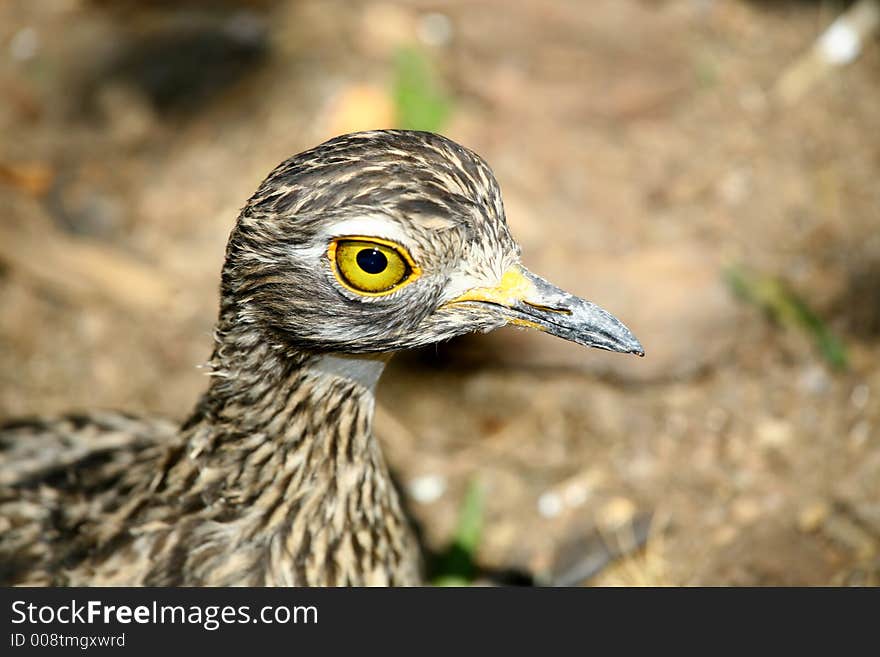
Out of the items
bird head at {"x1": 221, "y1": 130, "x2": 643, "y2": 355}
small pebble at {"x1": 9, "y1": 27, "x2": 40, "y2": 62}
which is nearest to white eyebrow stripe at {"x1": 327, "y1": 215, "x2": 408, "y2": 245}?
bird head at {"x1": 221, "y1": 130, "x2": 643, "y2": 355}

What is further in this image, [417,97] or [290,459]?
[417,97]

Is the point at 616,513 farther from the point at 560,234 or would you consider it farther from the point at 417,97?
the point at 417,97

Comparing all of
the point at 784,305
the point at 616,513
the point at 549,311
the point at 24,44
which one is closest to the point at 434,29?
the point at 24,44

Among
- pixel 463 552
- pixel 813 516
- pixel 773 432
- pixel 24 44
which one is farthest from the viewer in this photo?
pixel 24 44

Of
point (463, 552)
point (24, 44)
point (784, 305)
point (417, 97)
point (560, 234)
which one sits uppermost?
point (24, 44)

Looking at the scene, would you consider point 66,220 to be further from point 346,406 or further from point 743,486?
point 743,486

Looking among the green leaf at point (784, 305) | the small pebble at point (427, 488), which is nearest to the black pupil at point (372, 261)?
the small pebble at point (427, 488)

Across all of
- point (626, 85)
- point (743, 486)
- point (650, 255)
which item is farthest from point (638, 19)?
point (743, 486)

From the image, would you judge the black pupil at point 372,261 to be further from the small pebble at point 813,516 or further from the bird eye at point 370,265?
A: the small pebble at point 813,516
